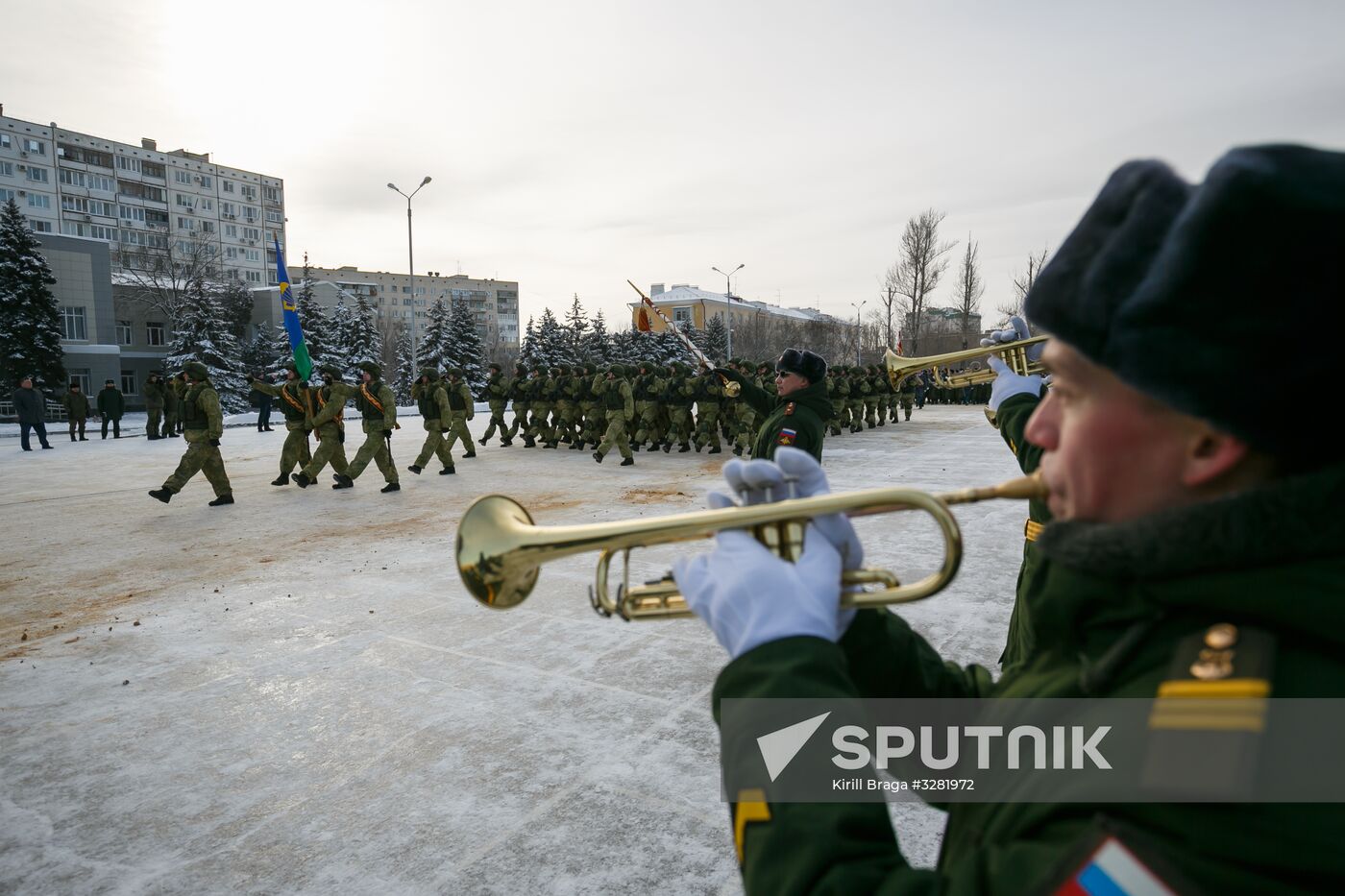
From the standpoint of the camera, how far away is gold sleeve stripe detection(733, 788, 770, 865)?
3.44 ft

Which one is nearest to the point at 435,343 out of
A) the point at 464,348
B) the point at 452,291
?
the point at 464,348

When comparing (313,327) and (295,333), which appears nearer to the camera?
(295,333)

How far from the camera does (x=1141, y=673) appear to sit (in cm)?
88

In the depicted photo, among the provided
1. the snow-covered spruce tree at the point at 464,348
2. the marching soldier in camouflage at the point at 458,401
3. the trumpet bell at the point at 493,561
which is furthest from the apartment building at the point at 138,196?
the trumpet bell at the point at 493,561

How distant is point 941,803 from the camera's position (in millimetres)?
1374

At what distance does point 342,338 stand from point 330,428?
3705cm

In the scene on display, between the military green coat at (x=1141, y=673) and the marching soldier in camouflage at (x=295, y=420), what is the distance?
1188 centimetres

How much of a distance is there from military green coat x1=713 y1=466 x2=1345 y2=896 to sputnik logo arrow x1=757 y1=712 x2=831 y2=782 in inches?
1.6

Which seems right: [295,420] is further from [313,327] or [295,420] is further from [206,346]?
Answer: [206,346]

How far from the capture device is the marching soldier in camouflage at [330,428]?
1115 centimetres

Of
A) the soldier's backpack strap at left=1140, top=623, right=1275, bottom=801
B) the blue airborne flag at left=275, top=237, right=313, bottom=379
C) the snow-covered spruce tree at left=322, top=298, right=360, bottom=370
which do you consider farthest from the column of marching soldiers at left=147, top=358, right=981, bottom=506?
the snow-covered spruce tree at left=322, top=298, right=360, bottom=370

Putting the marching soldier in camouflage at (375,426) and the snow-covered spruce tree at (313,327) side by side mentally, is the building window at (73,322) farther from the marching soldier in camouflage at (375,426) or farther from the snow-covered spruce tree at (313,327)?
the marching soldier in camouflage at (375,426)

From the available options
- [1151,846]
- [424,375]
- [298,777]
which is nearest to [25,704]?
[298,777]

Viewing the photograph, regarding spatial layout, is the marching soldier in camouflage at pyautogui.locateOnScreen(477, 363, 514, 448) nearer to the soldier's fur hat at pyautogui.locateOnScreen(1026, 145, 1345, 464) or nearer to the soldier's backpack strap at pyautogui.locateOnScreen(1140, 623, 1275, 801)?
the soldier's fur hat at pyautogui.locateOnScreen(1026, 145, 1345, 464)
